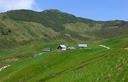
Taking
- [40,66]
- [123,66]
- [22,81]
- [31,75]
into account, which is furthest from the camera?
[40,66]

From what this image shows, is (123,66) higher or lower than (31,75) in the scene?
higher

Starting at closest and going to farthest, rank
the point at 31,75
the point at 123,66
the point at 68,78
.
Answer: the point at 123,66 < the point at 68,78 < the point at 31,75

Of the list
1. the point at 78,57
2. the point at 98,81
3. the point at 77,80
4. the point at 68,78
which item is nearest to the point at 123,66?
the point at 98,81

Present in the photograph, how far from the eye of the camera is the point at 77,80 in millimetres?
57781

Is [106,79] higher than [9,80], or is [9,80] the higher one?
[106,79]

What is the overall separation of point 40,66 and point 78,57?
375 inches

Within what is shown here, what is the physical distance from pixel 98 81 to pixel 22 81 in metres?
36.6

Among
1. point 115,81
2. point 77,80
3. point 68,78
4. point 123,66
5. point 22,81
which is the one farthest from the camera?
point 22,81

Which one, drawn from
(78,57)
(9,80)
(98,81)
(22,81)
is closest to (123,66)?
(98,81)

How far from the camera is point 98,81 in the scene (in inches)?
1934

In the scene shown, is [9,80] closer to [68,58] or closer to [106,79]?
[68,58]

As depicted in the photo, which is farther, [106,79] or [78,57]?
[78,57]

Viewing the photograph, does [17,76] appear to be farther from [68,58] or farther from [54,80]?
[54,80]

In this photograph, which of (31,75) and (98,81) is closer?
(98,81)
